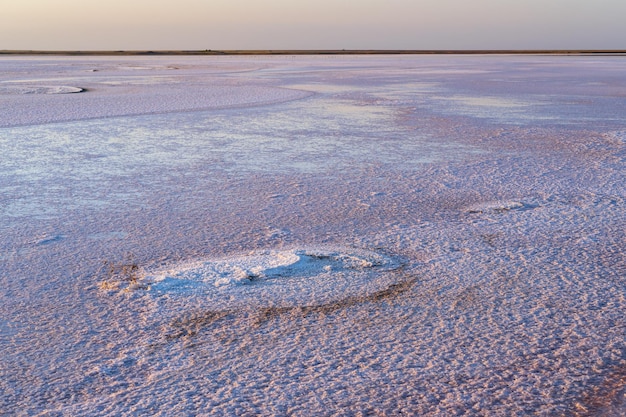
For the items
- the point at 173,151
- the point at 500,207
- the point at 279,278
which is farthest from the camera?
the point at 173,151

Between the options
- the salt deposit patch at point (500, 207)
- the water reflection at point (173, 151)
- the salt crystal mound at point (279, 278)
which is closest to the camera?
the salt crystal mound at point (279, 278)

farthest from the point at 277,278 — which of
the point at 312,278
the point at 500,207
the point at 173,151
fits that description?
the point at 173,151

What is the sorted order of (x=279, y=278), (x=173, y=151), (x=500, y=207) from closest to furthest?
1. (x=279, y=278)
2. (x=500, y=207)
3. (x=173, y=151)

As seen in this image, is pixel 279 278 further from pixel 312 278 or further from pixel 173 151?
pixel 173 151

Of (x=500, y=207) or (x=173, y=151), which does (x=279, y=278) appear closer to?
(x=500, y=207)

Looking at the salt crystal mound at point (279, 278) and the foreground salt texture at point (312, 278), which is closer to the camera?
the foreground salt texture at point (312, 278)

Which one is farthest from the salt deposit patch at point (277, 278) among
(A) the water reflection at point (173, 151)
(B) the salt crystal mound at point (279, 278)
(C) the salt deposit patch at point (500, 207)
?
(A) the water reflection at point (173, 151)

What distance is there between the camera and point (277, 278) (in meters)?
2.84

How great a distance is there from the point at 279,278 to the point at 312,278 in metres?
0.13

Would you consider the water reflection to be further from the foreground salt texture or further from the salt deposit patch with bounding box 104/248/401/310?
the salt deposit patch with bounding box 104/248/401/310

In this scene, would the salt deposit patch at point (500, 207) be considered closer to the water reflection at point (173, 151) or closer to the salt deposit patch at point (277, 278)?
the salt deposit patch at point (277, 278)

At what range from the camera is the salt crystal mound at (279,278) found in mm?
2632

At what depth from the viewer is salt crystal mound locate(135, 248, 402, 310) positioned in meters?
2.63

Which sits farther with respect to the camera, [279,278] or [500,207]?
[500,207]
